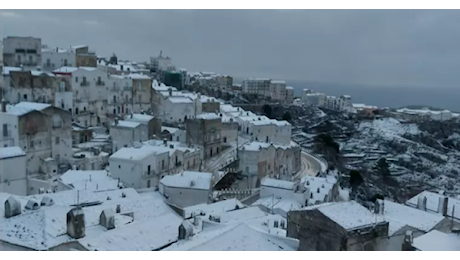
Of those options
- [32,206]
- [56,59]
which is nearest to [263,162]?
[32,206]

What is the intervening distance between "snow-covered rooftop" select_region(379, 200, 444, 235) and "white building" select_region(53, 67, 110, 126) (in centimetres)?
1539

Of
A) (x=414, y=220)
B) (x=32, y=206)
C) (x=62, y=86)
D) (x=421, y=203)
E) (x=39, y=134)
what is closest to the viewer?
(x=32, y=206)

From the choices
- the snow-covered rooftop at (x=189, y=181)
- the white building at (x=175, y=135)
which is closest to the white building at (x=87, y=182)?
the snow-covered rooftop at (x=189, y=181)

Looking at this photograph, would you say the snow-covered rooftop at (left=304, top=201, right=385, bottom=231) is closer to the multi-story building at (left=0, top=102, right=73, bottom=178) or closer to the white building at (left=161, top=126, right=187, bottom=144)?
the multi-story building at (left=0, top=102, right=73, bottom=178)

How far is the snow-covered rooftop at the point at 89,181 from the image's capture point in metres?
13.1

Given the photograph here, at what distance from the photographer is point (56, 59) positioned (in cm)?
2744

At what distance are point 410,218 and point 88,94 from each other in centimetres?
1711

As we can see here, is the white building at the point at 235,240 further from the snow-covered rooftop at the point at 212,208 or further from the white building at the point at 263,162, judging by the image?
the white building at the point at 263,162

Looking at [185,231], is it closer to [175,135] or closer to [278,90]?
[175,135]

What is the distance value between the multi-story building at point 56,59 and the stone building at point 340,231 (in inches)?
949

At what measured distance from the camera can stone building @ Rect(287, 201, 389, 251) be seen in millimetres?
6156

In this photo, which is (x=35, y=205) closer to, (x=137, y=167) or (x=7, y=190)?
(x=7, y=190)

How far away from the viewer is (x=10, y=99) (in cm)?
2008
